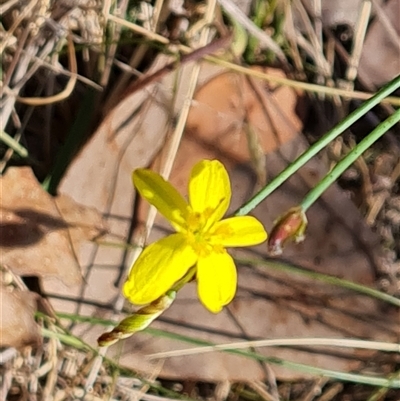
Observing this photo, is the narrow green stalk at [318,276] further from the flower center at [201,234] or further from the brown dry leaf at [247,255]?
the flower center at [201,234]

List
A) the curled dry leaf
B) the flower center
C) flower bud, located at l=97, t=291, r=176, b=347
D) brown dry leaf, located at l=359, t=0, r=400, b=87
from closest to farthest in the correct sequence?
flower bud, located at l=97, t=291, r=176, b=347 → the flower center → the curled dry leaf → brown dry leaf, located at l=359, t=0, r=400, b=87

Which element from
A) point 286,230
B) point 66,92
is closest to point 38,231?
point 66,92

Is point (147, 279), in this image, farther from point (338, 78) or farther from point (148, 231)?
point (338, 78)

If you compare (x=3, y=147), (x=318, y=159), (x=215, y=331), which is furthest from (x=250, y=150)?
(x=3, y=147)

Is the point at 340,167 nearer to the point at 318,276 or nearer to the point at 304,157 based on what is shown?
the point at 304,157

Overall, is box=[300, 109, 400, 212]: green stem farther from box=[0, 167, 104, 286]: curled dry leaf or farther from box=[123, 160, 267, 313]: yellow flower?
box=[0, 167, 104, 286]: curled dry leaf

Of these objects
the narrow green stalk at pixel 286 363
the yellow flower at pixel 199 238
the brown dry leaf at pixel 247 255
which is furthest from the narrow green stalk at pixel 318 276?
the yellow flower at pixel 199 238

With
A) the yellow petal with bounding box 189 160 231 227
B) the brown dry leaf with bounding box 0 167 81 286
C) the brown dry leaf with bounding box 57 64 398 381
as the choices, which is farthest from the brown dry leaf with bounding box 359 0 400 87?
the brown dry leaf with bounding box 0 167 81 286
